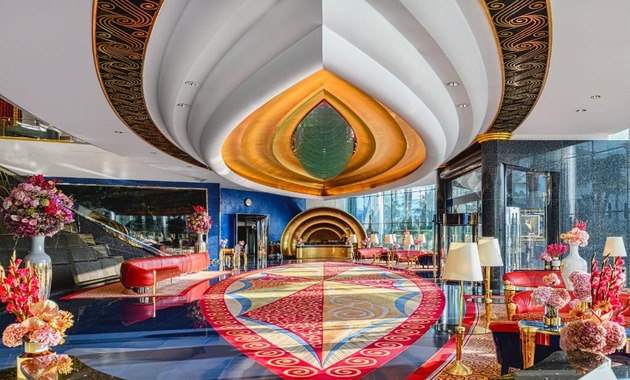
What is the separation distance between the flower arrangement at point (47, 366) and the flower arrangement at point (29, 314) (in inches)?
4.0

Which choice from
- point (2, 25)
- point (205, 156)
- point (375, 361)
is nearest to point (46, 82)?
point (2, 25)

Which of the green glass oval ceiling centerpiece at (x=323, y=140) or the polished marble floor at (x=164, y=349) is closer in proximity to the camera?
the polished marble floor at (x=164, y=349)

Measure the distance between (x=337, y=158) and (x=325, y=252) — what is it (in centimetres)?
937

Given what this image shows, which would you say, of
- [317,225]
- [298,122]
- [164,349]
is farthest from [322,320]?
[317,225]

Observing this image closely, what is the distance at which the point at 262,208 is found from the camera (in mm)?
22062

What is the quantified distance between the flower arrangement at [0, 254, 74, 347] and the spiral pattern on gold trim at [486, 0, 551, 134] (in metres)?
4.29

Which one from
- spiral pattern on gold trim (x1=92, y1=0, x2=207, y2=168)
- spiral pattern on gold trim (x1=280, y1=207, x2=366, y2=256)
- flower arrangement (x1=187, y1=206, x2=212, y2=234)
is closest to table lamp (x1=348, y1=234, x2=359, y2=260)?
spiral pattern on gold trim (x1=280, y1=207, x2=366, y2=256)

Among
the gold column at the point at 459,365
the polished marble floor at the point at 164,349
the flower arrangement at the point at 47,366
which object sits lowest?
the polished marble floor at the point at 164,349

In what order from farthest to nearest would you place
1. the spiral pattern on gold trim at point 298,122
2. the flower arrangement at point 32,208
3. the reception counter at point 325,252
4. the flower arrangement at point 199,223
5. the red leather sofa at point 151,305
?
the reception counter at point 325,252
the flower arrangement at point 199,223
the spiral pattern on gold trim at point 298,122
the red leather sofa at point 151,305
the flower arrangement at point 32,208

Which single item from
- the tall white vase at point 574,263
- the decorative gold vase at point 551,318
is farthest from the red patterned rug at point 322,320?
the tall white vase at point 574,263

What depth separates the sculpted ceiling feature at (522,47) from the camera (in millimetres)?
4359

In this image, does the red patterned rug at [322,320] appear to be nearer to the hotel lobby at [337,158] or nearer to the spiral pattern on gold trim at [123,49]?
the hotel lobby at [337,158]

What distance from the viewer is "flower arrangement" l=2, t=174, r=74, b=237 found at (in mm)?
6516

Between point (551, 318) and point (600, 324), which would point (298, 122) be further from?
point (600, 324)
